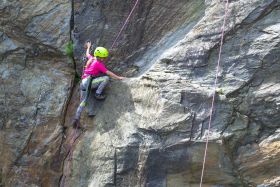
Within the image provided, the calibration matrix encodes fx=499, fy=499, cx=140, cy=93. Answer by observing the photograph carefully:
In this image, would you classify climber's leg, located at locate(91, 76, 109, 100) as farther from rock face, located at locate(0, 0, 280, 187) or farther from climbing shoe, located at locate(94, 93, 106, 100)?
rock face, located at locate(0, 0, 280, 187)

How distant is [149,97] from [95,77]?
4.69 feet

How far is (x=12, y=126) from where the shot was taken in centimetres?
1202

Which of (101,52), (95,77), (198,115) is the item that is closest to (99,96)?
(95,77)

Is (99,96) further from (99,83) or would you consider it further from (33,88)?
(33,88)

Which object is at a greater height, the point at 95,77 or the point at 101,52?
the point at 101,52

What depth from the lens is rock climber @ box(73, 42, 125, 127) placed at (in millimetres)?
11445

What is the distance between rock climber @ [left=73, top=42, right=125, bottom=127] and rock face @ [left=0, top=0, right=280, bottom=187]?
280mm

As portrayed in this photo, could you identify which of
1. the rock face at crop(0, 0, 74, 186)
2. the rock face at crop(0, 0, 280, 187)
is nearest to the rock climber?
the rock face at crop(0, 0, 280, 187)

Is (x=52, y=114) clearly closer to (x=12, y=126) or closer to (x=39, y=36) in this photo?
(x=12, y=126)

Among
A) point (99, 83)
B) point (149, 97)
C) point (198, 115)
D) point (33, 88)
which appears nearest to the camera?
point (198, 115)

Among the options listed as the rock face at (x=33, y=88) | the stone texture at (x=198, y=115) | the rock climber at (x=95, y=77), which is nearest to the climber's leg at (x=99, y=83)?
the rock climber at (x=95, y=77)

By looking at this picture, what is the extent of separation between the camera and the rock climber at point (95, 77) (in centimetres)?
1145

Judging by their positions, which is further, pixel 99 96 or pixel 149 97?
pixel 99 96

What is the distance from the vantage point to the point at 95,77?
457 inches
